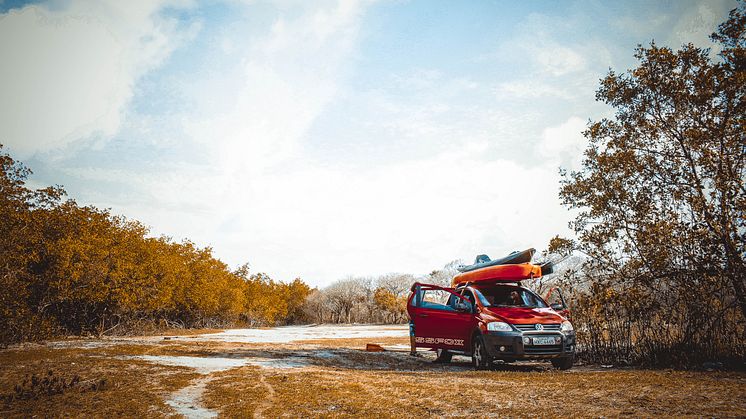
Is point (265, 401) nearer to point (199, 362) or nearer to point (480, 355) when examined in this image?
point (199, 362)

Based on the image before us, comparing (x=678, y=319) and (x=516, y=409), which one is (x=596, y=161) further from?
(x=516, y=409)

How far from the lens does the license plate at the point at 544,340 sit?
872cm

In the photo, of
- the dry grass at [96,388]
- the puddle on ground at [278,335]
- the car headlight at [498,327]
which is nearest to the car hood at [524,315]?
the car headlight at [498,327]

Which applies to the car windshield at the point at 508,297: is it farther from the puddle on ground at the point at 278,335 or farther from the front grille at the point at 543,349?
the puddle on ground at the point at 278,335

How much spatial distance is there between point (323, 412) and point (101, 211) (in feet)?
74.3

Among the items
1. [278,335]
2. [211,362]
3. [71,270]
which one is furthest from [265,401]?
[278,335]

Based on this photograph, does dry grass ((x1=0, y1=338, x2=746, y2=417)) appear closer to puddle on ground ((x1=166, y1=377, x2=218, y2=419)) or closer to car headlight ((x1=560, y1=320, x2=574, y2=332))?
puddle on ground ((x1=166, y1=377, x2=218, y2=419))

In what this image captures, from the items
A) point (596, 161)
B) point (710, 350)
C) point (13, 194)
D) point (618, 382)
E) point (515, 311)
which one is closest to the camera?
point (618, 382)

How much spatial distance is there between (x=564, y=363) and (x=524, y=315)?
1487mm

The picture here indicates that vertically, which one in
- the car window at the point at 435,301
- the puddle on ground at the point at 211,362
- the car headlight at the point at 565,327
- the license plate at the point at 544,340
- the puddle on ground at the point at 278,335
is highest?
the car window at the point at 435,301

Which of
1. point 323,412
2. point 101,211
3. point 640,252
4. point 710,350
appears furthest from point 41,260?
point 710,350

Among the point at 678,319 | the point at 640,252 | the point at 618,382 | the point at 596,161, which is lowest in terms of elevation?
the point at 618,382

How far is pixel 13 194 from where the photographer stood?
50.5 feet

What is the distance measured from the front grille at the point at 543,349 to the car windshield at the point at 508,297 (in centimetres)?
140
